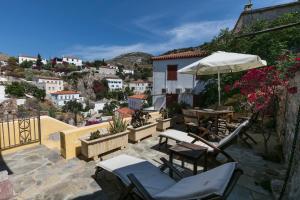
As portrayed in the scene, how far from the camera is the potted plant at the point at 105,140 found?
4.07 m

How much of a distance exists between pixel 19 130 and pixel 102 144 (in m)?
2.99

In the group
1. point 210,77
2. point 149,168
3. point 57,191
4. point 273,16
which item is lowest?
point 57,191

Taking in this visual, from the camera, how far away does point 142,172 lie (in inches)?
110

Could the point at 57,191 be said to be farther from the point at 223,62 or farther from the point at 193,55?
the point at 193,55

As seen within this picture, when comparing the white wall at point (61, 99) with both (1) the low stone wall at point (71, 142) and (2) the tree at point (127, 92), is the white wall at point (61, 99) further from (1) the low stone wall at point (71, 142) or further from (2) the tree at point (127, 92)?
(1) the low stone wall at point (71, 142)

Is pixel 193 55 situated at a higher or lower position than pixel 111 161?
higher

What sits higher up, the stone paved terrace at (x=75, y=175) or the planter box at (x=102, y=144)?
the planter box at (x=102, y=144)

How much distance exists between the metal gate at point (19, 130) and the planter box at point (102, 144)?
2.37 metres

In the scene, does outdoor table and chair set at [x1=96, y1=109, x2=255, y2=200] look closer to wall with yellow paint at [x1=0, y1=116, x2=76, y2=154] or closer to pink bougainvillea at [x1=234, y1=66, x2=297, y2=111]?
pink bougainvillea at [x1=234, y1=66, x2=297, y2=111]

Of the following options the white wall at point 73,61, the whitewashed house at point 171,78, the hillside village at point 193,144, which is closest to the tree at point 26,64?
the white wall at point 73,61

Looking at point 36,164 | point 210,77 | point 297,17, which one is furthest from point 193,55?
point 36,164

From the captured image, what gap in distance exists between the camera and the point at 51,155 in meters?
4.57

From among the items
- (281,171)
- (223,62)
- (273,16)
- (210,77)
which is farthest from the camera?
Answer: (273,16)

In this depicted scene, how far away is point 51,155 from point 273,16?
15490mm
